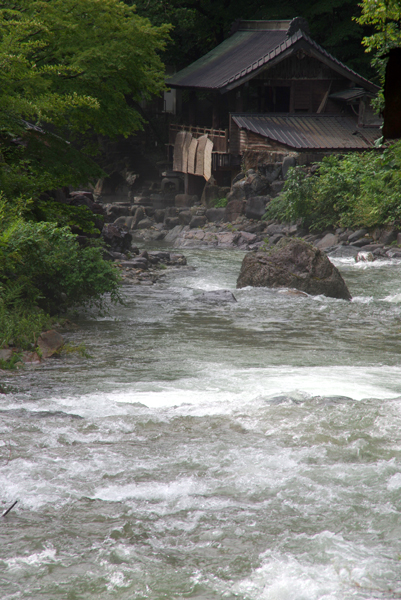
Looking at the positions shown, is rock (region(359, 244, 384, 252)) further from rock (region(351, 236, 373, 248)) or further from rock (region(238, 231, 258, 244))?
rock (region(238, 231, 258, 244))

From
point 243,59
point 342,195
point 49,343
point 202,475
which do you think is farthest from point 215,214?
point 202,475

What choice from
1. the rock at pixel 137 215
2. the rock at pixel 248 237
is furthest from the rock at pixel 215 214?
the rock at pixel 137 215

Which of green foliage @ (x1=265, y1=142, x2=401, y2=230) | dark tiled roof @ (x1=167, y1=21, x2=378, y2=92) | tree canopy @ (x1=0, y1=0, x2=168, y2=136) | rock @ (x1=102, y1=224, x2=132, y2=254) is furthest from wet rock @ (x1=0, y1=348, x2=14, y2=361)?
dark tiled roof @ (x1=167, y1=21, x2=378, y2=92)

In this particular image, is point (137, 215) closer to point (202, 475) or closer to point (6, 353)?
point (6, 353)

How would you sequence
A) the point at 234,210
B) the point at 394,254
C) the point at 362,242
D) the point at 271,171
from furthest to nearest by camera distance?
the point at 234,210, the point at 271,171, the point at 362,242, the point at 394,254

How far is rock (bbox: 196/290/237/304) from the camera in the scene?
16.3 metres

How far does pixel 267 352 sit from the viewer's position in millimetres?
11766

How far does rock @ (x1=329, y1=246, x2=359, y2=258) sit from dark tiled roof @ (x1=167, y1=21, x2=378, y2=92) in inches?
440

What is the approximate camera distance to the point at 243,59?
3344 cm

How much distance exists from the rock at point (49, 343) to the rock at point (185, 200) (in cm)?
2629

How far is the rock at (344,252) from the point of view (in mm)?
24531

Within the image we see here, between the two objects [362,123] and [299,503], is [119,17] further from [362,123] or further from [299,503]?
[362,123]

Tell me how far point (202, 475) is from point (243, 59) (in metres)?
30.8

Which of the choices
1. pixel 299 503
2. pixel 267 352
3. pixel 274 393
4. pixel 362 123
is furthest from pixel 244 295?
pixel 362 123
